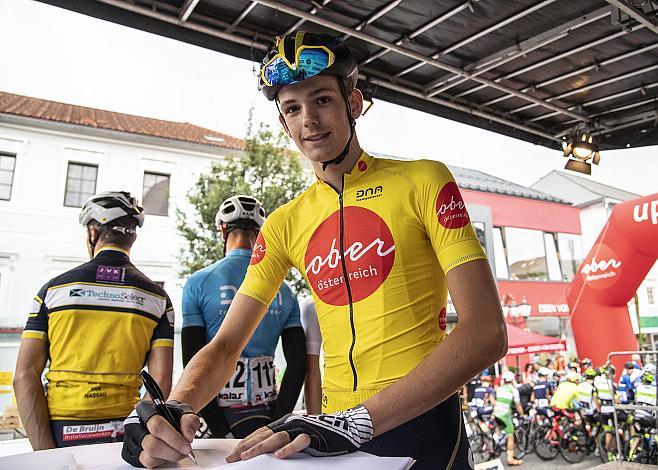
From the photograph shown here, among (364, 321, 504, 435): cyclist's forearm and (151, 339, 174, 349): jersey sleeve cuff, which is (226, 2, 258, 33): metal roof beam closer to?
(151, 339, 174, 349): jersey sleeve cuff

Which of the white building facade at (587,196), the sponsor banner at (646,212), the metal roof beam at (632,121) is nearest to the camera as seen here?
the metal roof beam at (632,121)

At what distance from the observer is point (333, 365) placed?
4.38 ft

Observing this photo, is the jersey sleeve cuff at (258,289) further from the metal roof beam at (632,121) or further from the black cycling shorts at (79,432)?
the metal roof beam at (632,121)

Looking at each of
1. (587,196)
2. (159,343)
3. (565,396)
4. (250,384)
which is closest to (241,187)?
(565,396)

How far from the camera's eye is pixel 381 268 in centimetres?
128

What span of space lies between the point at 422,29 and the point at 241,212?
7.38 feet

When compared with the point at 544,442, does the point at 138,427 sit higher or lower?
higher

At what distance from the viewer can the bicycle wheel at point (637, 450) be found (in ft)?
27.5

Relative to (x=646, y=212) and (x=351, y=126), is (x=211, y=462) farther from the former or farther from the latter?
(x=646, y=212)

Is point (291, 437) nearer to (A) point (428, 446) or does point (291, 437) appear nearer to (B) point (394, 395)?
(B) point (394, 395)

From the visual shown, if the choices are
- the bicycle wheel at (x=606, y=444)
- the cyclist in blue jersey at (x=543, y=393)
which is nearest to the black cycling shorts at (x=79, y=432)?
the bicycle wheel at (x=606, y=444)

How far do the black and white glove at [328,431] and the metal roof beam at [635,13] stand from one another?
12.8 feet

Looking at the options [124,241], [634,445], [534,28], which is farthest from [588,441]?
[124,241]

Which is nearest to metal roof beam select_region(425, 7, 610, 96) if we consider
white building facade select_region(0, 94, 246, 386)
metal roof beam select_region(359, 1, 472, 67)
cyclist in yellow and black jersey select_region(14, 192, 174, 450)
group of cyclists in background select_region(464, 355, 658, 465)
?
metal roof beam select_region(359, 1, 472, 67)
